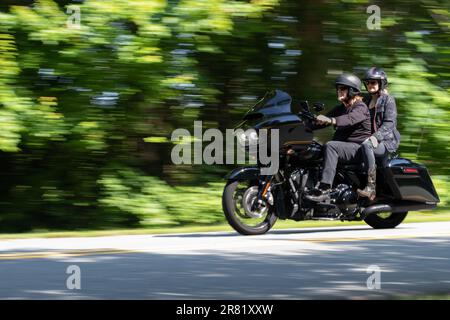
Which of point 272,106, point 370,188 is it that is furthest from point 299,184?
point 272,106

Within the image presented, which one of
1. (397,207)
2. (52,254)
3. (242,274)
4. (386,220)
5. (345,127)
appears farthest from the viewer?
(386,220)

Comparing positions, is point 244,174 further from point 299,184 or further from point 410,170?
point 410,170

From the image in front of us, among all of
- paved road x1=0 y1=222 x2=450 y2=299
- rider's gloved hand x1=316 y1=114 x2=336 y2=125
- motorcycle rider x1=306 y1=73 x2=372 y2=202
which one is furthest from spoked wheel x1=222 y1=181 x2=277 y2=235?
rider's gloved hand x1=316 y1=114 x2=336 y2=125

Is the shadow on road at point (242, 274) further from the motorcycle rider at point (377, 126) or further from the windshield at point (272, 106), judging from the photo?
the windshield at point (272, 106)

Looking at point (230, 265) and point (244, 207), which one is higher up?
point (230, 265)

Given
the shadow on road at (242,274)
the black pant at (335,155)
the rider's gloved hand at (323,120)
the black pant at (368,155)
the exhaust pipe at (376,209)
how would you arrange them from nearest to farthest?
the shadow on road at (242,274) < the rider's gloved hand at (323,120) < the black pant at (335,155) < the black pant at (368,155) < the exhaust pipe at (376,209)

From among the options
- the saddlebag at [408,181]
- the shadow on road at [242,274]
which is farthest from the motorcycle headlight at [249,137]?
the saddlebag at [408,181]

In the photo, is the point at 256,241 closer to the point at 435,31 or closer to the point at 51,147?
the point at 51,147

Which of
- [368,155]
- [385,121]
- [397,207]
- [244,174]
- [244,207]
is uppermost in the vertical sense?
[385,121]

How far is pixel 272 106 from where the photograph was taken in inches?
447

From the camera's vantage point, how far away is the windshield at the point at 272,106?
11.3m

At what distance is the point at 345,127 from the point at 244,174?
1518 millimetres

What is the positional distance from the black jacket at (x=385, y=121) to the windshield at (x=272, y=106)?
1224mm

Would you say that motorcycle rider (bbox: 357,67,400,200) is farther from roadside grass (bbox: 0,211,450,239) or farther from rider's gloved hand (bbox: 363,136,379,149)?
roadside grass (bbox: 0,211,450,239)
